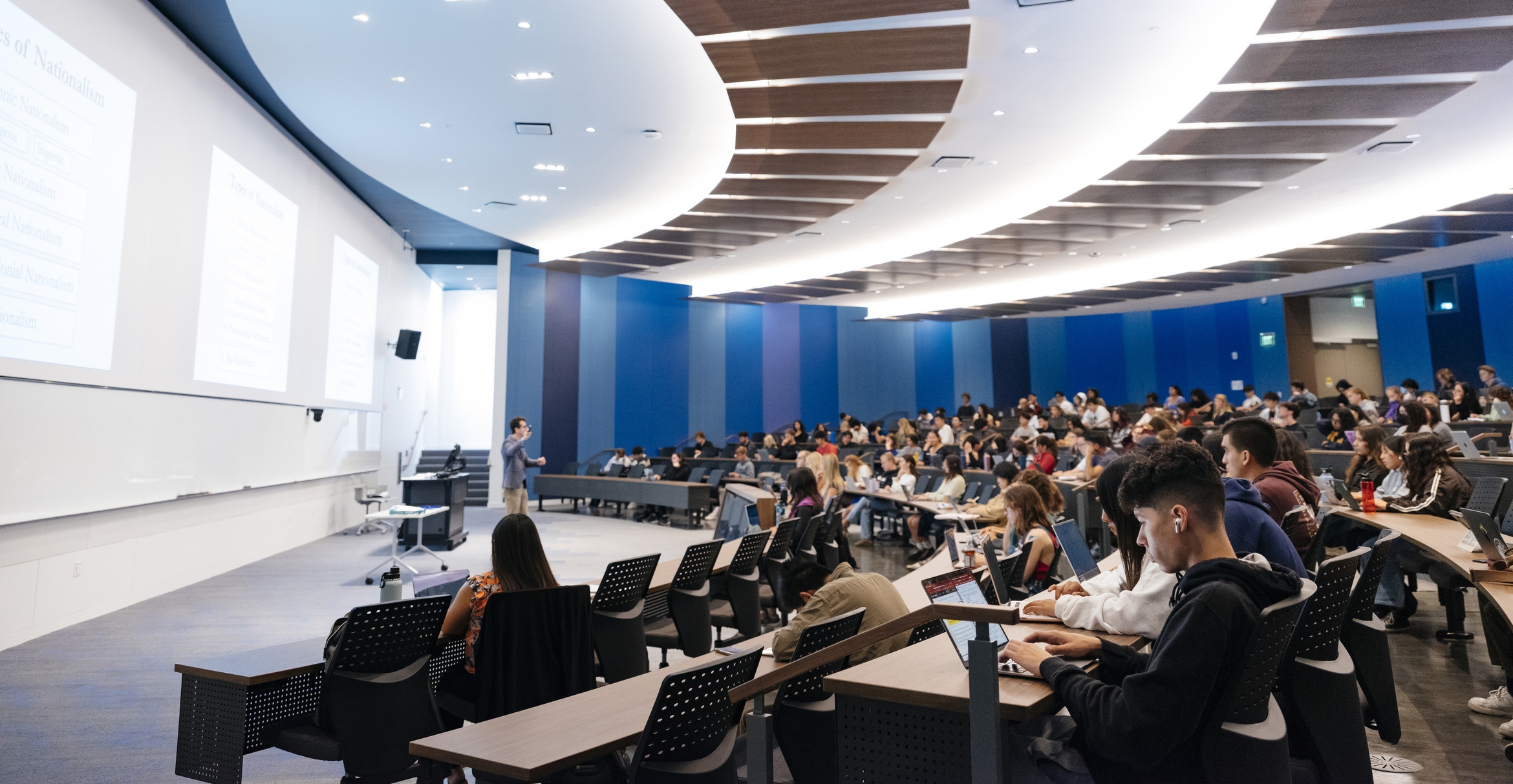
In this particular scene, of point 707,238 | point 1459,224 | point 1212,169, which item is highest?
point 707,238

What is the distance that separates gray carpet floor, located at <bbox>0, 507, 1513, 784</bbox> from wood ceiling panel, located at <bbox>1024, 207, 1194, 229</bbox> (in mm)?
5753

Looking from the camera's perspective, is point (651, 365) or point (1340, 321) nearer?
point (1340, 321)

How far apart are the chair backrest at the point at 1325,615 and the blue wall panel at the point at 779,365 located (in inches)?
668

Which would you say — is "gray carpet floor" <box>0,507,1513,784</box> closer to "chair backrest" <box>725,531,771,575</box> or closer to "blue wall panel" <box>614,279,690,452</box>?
"chair backrest" <box>725,531,771,575</box>

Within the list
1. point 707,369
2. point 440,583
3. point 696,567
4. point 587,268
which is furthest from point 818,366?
point 440,583

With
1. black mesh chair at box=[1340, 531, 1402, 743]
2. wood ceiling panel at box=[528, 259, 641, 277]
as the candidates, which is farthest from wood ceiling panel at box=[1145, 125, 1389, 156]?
wood ceiling panel at box=[528, 259, 641, 277]

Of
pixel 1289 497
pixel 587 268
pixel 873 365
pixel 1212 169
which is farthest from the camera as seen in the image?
pixel 873 365

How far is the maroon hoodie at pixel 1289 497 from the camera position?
12.0ft

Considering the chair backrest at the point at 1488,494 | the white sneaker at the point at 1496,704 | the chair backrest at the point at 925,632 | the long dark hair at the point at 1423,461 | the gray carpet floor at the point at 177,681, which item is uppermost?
the long dark hair at the point at 1423,461

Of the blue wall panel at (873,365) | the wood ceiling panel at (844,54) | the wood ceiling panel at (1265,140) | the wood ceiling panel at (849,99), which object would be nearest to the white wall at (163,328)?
the wood ceiling panel at (844,54)

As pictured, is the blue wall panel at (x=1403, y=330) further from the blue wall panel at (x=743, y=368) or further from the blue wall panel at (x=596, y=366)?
the blue wall panel at (x=596, y=366)

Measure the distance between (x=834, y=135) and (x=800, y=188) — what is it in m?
1.84

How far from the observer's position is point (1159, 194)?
9.92 meters

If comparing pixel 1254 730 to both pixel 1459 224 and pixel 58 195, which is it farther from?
pixel 1459 224
